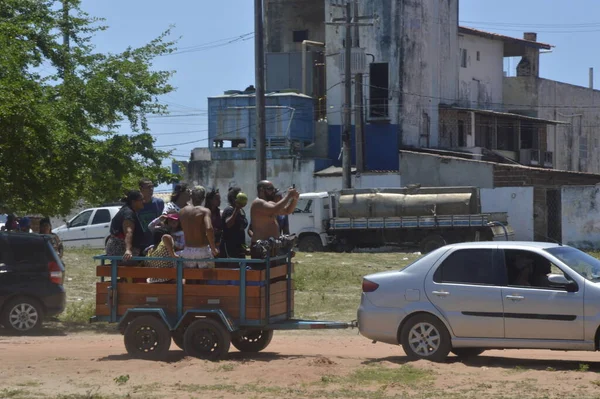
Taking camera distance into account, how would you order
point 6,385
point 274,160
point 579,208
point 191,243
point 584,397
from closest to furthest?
1. point 584,397
2. point 6,385
3. point 191,243
4. point 579,208
5. point 274,160

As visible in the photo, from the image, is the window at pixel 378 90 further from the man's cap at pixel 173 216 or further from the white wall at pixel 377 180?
the man's cap at pixel 173 216

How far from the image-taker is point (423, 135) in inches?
2136

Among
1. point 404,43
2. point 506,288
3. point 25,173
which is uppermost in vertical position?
point 404,43

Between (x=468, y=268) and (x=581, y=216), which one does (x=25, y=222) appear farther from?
(x=581, y=216)

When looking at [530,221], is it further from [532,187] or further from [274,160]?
[274,160]

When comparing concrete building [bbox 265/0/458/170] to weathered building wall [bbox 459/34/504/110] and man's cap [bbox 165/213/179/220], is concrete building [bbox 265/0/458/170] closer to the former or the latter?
weathered building wall [bbox 459/34/504/110]

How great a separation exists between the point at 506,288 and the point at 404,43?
4079cm

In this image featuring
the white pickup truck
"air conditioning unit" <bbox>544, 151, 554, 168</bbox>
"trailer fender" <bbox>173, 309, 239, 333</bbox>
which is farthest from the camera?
"air conditioning unit" <bbox>544, 151, 554, 168</bbox>

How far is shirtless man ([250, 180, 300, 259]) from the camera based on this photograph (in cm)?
1280

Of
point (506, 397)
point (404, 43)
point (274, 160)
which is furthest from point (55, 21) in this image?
point (404, 43)

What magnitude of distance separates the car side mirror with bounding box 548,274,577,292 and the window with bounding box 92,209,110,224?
26.5m

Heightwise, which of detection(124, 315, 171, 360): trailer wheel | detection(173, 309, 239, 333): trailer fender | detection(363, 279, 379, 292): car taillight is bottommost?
detection(124, 315, 171, 360): trailer wheel

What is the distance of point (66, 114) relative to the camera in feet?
63.3

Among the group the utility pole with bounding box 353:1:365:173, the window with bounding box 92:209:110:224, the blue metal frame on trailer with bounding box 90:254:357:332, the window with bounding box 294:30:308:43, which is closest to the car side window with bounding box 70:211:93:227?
the window with bounding box 92:209:110:224
